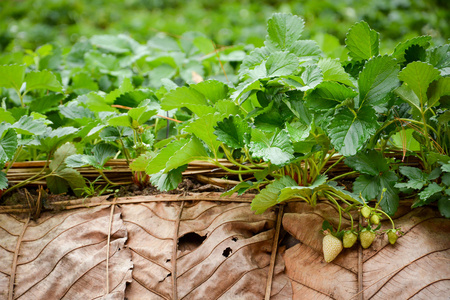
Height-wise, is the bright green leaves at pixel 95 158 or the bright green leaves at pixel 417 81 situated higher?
the bright green leaves at pixel 417 81

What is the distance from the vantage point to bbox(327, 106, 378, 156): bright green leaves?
690mm

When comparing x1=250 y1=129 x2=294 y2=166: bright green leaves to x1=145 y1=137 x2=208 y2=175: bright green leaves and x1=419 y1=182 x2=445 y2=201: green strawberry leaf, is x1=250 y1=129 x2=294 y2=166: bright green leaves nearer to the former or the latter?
x1=145 y1=137 x2=208 y2=175: bright green leaves

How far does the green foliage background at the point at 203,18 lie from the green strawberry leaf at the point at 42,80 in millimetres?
1413

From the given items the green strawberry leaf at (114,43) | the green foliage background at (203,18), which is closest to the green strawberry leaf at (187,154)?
the green strawberry leaf at (114,43)

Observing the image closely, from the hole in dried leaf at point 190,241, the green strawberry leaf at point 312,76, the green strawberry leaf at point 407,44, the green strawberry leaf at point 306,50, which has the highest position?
the green strawberry leaf at point 407,44

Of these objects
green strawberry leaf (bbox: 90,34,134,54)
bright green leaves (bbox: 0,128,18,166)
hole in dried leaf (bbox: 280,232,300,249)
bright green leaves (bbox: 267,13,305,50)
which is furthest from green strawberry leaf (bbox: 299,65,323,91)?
green strawberry leaf (bbox: 90,34,134,54)

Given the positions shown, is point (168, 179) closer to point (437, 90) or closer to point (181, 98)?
point (181, 98)

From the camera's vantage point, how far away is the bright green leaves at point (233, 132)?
735mm

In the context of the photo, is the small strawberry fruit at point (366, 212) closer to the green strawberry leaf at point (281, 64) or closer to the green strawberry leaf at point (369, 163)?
the green strawberry leaf at point (369, 163)

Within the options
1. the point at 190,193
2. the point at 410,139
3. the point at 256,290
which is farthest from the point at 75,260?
the point at 410,139

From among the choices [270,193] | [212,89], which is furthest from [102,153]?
[270,193]

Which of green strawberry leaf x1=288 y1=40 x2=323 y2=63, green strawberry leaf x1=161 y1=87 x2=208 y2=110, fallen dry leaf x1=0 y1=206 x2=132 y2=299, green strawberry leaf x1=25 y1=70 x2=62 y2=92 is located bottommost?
fallen dry leaf x1=0 y1=206 x2=132 y2=299

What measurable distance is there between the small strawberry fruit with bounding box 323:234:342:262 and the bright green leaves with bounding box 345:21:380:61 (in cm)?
40

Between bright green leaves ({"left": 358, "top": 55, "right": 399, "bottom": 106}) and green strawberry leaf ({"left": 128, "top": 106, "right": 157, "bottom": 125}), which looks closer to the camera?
bright green leaves ({"left": 358, "top": 55, "right": 399, "bottom": 106})
